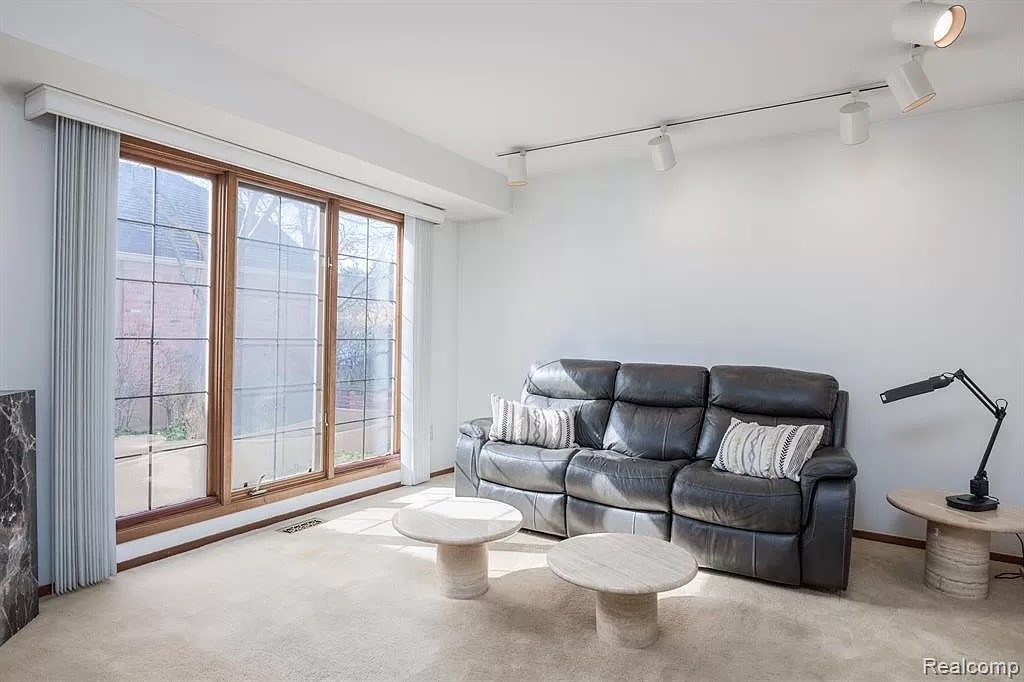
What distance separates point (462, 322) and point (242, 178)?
238 centimetres

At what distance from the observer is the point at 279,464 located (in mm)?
4223

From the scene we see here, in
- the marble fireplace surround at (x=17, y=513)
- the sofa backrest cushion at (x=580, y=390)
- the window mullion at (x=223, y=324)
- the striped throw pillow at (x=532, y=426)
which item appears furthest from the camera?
the sofa backrest cushion at (x=580, y=390)

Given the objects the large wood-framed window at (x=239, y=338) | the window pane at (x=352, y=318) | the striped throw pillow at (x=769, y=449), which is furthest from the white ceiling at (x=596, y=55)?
the striped throw pillow at (x=769, y=449)

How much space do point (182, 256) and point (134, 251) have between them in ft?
0.88

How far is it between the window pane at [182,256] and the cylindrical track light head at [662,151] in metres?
2.84

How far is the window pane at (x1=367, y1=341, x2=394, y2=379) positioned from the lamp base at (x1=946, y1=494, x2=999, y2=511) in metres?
3.85

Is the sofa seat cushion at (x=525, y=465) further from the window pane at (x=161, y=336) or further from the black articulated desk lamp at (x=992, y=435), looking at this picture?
the black articulated desk lamp at (x=992, y=435)

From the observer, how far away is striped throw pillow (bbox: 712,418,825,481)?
3273mm

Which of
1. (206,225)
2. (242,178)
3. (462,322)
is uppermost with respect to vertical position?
(242,178)

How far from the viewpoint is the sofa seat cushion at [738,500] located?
3.06m

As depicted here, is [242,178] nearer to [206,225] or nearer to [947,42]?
[206,225]

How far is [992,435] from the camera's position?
3230mm

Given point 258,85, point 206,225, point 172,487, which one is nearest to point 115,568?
point 172,487

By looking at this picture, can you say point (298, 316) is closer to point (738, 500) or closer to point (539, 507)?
point (539, 507)
